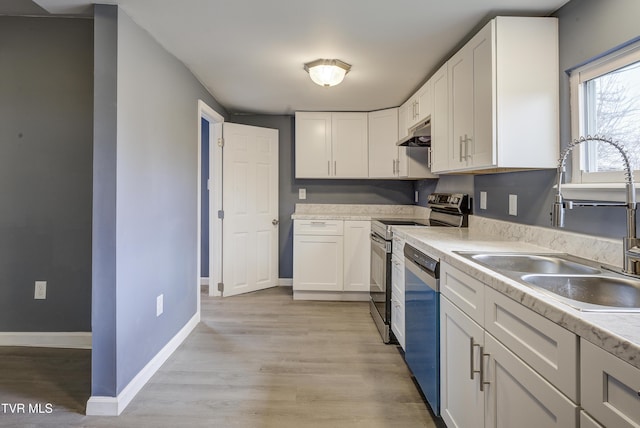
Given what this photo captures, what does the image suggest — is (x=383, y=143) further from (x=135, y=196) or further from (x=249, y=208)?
(x=135, y=196)

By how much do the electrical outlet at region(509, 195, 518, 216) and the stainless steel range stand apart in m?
0.53

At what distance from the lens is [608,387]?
0.67m

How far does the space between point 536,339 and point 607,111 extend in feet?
3.94

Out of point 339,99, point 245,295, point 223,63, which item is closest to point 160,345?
point 245,295

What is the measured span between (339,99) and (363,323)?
223 cm

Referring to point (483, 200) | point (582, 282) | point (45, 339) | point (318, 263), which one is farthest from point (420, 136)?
point (45, 339)

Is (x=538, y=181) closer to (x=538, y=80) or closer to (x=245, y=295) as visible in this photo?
(x=538, y=80)

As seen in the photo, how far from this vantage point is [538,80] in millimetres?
1679

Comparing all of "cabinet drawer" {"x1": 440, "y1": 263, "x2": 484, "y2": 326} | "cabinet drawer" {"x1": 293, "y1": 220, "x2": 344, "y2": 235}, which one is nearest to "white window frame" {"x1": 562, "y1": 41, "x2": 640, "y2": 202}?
"cabinet drawer" {"x1": 440, "y1": 263, "x2": 484, "y2": 326}

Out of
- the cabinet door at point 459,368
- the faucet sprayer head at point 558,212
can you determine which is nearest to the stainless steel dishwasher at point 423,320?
the cabinet door at point 459,368

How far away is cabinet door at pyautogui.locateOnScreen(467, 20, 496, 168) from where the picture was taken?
1.70m

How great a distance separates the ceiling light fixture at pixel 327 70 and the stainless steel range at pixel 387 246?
1223mm

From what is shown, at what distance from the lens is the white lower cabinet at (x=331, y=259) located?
356 cm

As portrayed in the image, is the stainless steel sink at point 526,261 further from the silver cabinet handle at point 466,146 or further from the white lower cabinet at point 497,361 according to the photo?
the silver cabinet handle at point 466,146
